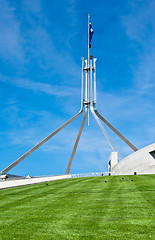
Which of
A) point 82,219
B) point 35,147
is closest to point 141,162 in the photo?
point 35,147

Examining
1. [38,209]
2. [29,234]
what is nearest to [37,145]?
[38,209]

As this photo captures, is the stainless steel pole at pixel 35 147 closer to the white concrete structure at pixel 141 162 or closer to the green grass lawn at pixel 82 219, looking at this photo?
the white concrete structure at pixel 141 162

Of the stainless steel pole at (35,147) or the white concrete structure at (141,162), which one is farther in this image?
the stainless steel pole at (35,147)

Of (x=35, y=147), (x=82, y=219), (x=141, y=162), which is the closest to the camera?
(x=82, y=219)

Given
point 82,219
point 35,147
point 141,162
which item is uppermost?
point 35,147

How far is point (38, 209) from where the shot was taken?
9188mm

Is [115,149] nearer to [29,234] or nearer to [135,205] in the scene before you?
[135,205]

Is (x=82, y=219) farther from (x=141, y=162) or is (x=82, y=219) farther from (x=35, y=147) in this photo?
(x=35, y=147)

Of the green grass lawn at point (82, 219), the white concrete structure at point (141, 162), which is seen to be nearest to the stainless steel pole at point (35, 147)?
the white concrete structure at point (141, 162)

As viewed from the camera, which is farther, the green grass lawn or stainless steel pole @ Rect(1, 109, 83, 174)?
stainless steel pole @ Rect(1, 109, 83, 174)

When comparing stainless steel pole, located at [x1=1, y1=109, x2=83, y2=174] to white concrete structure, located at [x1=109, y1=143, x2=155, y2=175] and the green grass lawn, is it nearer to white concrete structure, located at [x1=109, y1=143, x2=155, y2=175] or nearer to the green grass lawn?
white concrete structure, located at [x1=109, y1=143, x2=155, y2=175]

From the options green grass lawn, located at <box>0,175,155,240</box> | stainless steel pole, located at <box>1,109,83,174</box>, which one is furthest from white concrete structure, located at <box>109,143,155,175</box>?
green grass lawn, located at <box>0,175,155,240</box>

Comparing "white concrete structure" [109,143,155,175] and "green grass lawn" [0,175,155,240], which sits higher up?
"white concrete structure" [109,143,155,175]

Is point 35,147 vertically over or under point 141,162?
over
